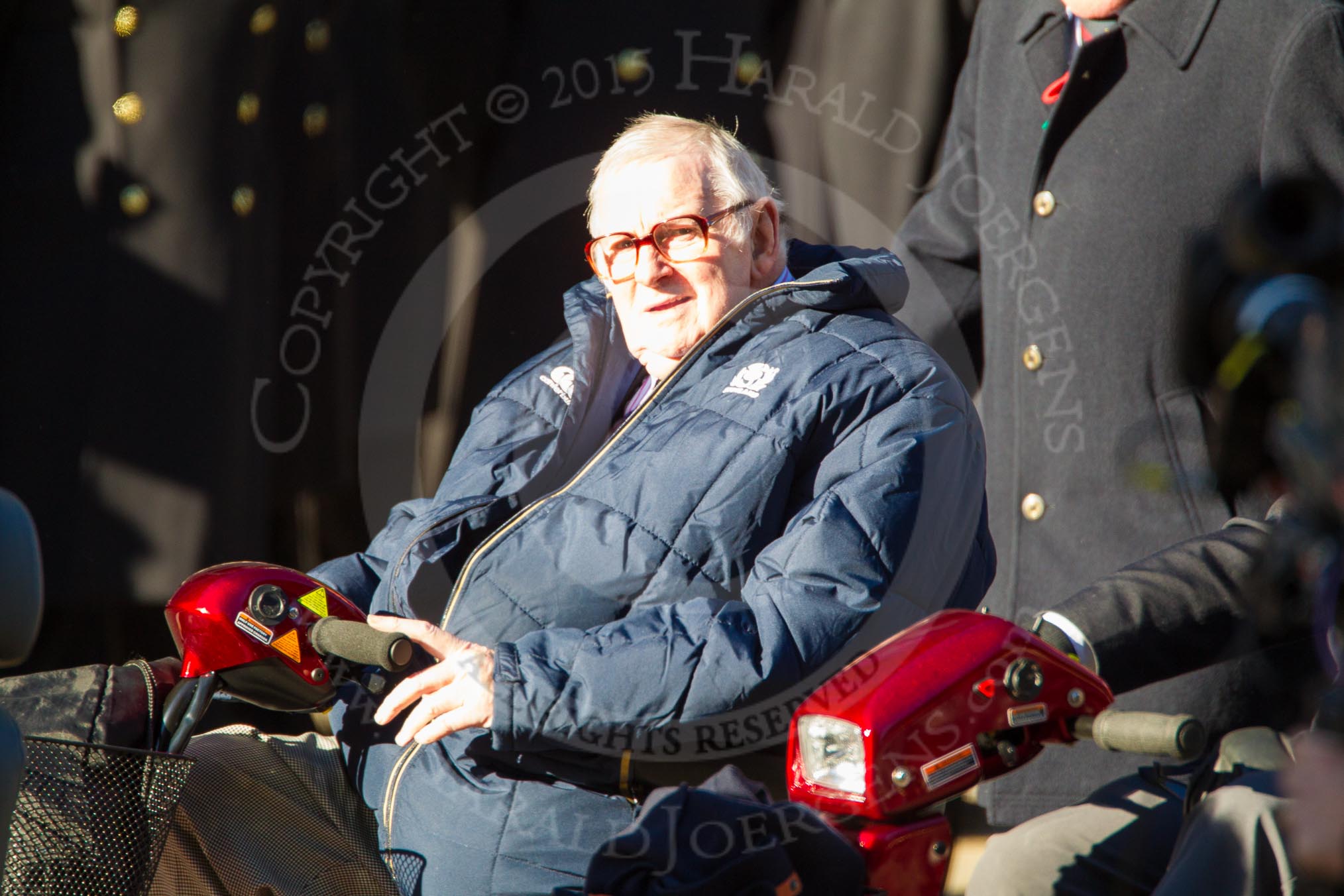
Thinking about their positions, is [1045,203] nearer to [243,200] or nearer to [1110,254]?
[1110,254]

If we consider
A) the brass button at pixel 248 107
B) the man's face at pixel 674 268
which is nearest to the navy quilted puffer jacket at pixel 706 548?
the man's face at pixel 674 268

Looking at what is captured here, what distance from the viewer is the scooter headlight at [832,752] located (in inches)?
45.6

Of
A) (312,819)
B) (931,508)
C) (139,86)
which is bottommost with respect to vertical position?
(312,819)

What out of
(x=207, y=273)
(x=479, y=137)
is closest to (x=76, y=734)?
(x=207, y=273)

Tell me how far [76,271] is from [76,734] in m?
1.23

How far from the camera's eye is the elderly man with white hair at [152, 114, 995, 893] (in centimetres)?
149

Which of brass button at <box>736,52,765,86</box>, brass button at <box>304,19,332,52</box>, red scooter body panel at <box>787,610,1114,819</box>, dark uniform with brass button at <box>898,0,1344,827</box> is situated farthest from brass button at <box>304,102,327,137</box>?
red scooter body panel at <box>787,610,1114,819</box>

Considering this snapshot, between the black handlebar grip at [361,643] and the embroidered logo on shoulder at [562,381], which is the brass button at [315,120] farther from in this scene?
the black handlebar grip at [361,643]

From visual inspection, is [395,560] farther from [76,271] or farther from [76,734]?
[76,271]

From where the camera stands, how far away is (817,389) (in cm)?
170

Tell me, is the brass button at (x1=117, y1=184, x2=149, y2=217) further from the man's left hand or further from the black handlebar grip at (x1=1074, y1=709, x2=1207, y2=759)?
the black handlebar grip at (x1=1074, y1=709, x2=1207, y2=759)

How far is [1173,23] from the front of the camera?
198cm

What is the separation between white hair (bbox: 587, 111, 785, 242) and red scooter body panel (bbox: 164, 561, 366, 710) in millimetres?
807

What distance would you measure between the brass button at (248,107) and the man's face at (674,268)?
1.00m
